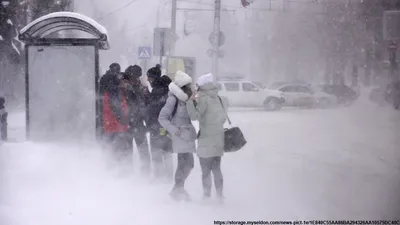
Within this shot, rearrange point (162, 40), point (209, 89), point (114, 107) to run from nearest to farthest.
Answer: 1. point (209, 89)
2. point (114, 107)
3. point (162, 40)

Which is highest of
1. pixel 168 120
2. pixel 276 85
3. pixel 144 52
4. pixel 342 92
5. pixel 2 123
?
pixel 144 52

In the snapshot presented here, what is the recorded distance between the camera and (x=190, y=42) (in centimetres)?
1681

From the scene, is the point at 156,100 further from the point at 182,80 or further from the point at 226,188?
the point at 226,188

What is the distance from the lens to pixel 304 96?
18297mm

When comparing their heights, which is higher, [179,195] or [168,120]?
[168,120]

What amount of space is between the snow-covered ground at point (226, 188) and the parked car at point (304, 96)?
29.9 ft

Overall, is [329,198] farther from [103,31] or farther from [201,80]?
[103,31]

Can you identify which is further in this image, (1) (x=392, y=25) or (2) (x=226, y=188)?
(2) (x=226, y=188)

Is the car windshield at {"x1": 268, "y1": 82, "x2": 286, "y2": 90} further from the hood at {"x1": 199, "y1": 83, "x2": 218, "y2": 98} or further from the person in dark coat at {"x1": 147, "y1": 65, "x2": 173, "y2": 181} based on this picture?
the hood at {"x1": 199, "y1": 83, "x2": 218, "y2": 98}

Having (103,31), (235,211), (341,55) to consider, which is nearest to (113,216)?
(235,211)

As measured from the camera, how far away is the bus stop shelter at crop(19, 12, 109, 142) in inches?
283

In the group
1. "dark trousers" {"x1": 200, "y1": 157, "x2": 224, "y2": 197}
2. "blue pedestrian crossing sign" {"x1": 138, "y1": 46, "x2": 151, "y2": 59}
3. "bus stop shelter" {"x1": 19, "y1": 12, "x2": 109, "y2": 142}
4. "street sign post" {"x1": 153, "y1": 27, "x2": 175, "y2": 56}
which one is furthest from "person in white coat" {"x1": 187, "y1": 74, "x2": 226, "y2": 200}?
"blue pedestrian crossing sign" {"x1": 138, "y1": 46, "x2": 151, "y2": 59}

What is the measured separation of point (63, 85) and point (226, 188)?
337 centimetres

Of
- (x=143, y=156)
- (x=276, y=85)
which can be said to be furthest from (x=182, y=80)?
(x=276, y=85)
